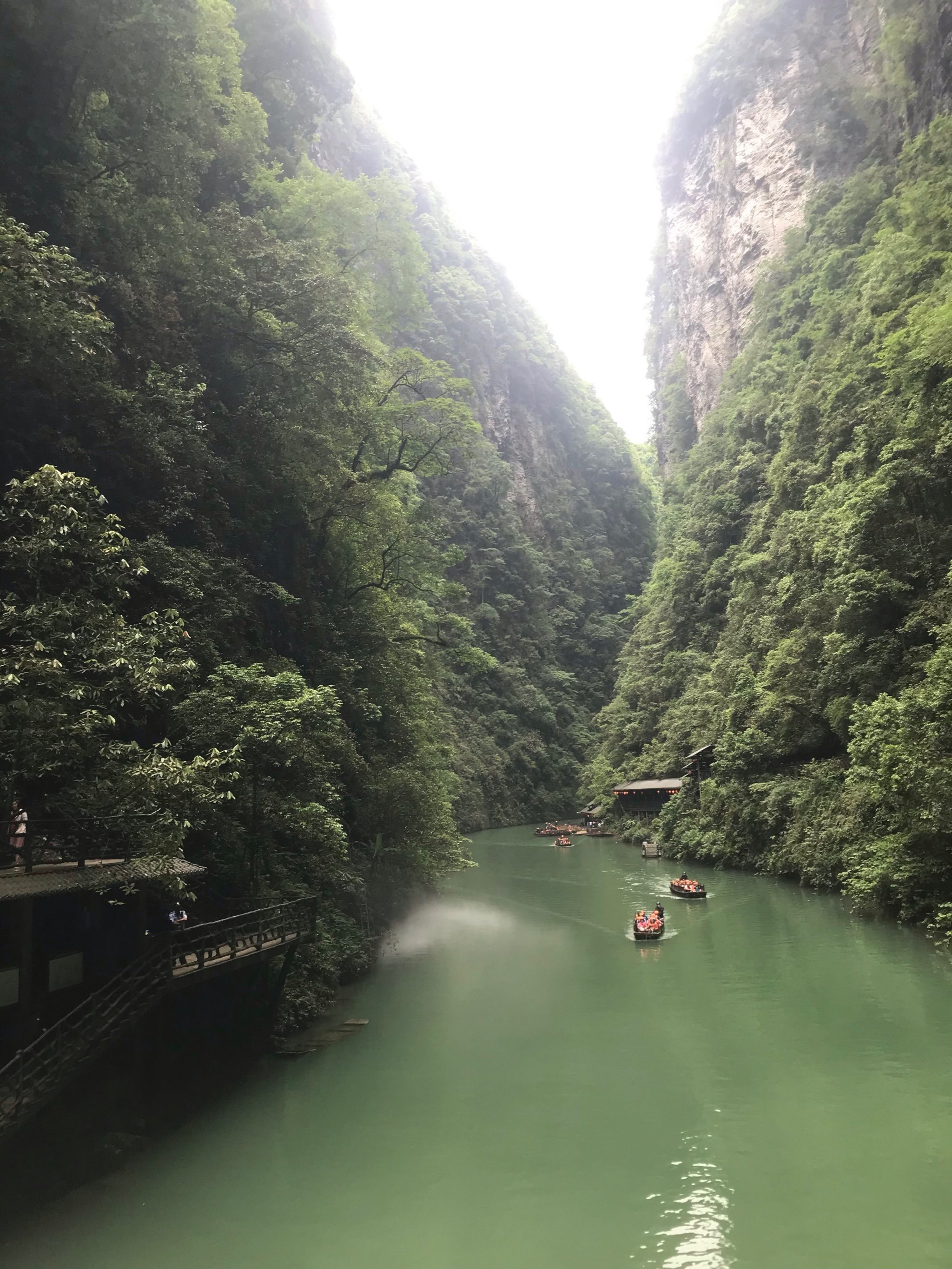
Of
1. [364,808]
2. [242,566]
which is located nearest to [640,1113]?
[364,808]

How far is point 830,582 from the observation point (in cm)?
2386

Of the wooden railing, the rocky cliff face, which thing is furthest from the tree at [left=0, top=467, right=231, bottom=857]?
the rocky cliff face

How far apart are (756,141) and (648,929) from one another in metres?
57.2

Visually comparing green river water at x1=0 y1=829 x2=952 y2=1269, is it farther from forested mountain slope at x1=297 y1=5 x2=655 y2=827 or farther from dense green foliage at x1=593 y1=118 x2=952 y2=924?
forested mountain slope at x1=297 y1=5 x2=655 y2=827

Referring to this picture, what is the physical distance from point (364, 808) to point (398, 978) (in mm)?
3976

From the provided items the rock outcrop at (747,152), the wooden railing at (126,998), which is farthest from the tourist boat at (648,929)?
the rock outcrop at (747,152)

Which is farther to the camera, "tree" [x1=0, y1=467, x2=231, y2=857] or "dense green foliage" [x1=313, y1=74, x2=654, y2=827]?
"dense green foliage" [x1=313, y1=74, x2=654, y2=827]

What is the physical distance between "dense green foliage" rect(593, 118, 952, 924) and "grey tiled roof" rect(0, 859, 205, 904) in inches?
554

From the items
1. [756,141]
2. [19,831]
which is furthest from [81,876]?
[756,141]

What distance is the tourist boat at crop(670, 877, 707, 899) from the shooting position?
24.9 meters

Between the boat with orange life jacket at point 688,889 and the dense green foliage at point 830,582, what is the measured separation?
304cm

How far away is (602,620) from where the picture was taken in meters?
75.4

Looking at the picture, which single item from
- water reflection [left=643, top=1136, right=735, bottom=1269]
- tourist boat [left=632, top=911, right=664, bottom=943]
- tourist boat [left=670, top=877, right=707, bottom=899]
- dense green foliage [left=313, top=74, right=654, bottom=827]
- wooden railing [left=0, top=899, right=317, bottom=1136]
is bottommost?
water reflection [left=643, top=1136, right=735, bottom=1269]

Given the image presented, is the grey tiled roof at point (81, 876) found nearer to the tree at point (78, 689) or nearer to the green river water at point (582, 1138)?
the tree at point (78, 689)
